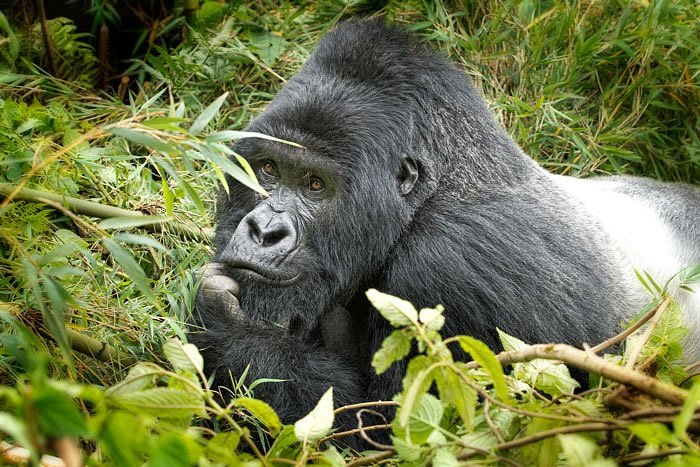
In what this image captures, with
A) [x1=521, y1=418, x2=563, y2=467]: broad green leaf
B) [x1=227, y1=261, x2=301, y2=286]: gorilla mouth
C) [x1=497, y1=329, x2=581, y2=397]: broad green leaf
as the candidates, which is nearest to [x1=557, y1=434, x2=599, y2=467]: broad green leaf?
[x1=521, y1=418, x2=563, y2=467]: broad green leaf

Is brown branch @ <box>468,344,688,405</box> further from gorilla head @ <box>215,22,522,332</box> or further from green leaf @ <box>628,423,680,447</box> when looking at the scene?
gorilla head @ <box>215,22,522,332</box>

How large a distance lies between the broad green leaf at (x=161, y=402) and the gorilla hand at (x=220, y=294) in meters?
1.22

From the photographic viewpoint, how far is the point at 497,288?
307cm

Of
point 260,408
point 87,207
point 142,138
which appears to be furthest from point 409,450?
point 87,207

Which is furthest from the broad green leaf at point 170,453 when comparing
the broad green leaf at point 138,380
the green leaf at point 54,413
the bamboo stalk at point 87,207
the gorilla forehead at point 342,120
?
the gorilla forehead at point 342,120

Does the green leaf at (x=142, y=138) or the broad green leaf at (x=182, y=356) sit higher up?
the green leaf at (x=142, y=138)

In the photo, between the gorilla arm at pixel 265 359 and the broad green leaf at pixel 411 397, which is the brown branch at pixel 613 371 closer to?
the broad green leaf at pixel 411 397

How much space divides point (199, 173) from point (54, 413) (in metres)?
2.76

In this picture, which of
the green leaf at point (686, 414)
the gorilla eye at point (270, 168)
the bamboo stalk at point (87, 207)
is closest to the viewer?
the green leaf at point (686, 414)

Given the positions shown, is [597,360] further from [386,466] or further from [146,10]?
[146,10]

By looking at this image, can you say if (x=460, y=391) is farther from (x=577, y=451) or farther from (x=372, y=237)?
(x=372, y=237)

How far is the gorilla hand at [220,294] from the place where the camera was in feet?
10.0

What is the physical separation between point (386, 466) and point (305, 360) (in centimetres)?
67

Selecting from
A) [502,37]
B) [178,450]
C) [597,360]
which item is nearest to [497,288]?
[597,360]
